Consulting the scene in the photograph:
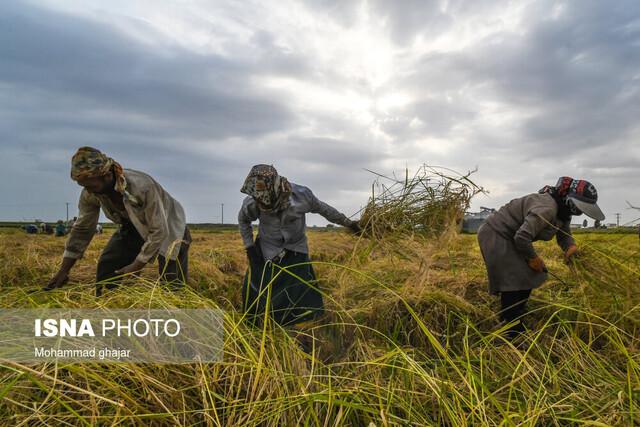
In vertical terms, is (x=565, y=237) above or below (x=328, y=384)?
above

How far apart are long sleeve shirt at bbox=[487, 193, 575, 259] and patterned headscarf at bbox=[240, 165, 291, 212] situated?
5.50 feet

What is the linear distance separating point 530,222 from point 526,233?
81 millimetres

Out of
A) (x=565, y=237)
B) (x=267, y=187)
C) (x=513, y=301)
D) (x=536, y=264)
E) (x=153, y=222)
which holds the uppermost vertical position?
(x=267, y=187)

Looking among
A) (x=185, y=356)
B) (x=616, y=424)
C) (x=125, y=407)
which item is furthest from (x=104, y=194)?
(x=616, y=424)

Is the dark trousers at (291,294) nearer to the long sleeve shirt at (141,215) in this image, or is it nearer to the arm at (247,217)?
the arm at (247,217)

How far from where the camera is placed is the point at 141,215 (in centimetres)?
247

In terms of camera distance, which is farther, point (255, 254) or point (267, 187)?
point (255, 254)

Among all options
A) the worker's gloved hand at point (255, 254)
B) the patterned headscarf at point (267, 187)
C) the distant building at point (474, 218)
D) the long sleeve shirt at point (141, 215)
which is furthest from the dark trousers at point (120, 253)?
the distant building at point (474, 218)

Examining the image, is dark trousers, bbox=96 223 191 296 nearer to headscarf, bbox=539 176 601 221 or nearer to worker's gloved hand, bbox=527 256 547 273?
worker's gloved hand, bbox=527 256 547 273

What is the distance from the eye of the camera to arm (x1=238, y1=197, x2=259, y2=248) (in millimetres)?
2950

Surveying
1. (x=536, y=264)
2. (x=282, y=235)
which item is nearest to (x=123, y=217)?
(x=282, y=235)

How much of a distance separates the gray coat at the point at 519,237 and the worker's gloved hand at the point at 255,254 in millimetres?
1804

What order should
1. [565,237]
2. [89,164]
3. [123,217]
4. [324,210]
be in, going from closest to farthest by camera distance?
[89,164] < [123,217] < [565,237] < [324,210]

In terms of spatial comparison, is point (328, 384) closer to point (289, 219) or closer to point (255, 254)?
point (289, 219)
